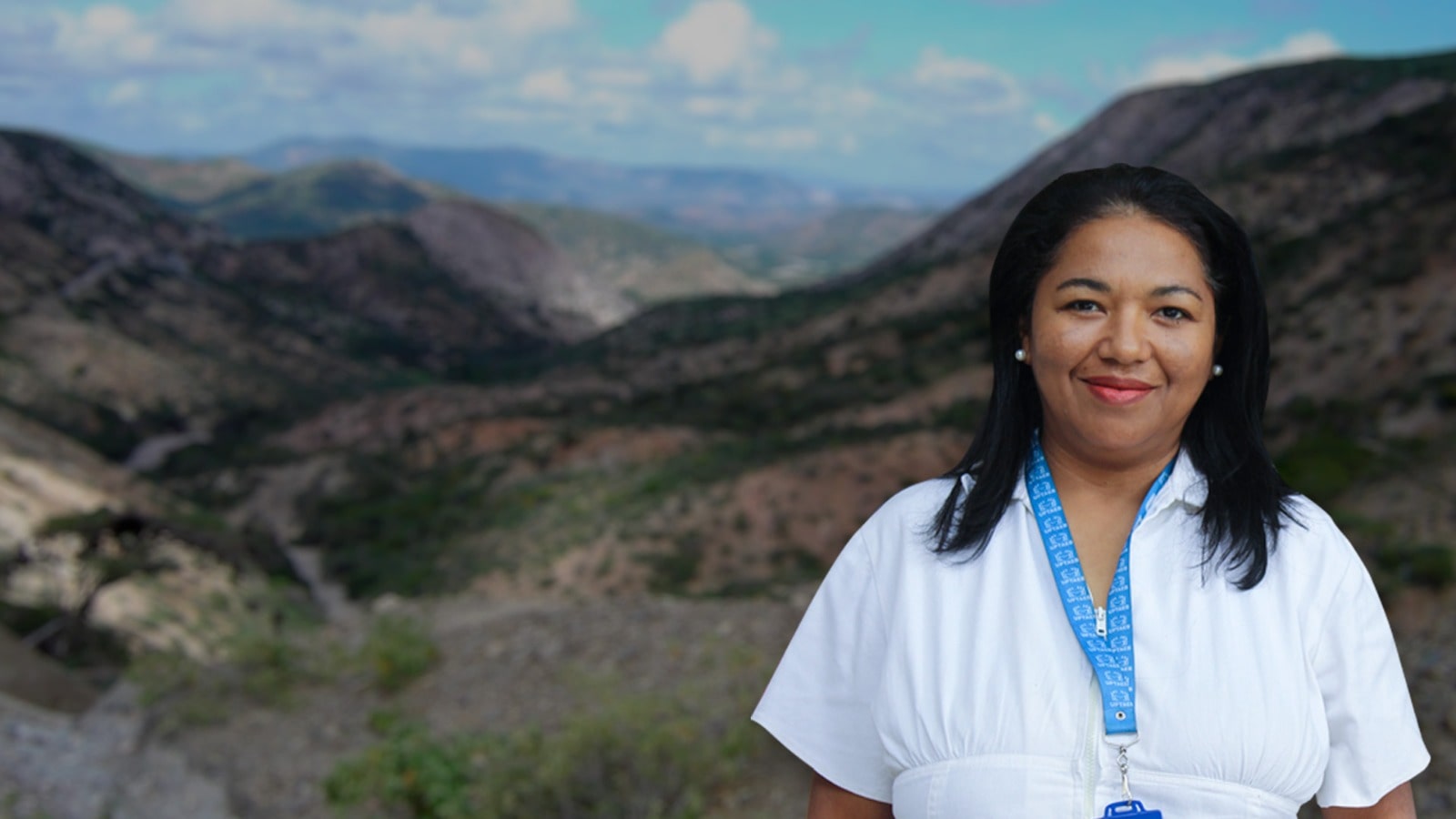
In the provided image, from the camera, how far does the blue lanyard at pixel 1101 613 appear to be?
4.62 feet

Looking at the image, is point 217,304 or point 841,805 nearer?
point 841,805

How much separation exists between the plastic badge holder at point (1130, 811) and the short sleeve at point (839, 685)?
1.05 feet

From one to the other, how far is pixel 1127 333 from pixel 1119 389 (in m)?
0.09

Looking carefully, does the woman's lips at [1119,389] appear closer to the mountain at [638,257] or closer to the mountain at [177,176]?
the mountain at [638,257]

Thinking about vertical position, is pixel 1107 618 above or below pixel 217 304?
above

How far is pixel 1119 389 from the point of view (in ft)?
5.11

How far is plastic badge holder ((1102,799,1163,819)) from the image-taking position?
4.49ft

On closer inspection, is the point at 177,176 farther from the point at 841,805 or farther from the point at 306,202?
the point at 841,805

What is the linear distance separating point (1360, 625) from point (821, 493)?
1646 centimetres

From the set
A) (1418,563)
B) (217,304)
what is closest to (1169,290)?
(1418,563)

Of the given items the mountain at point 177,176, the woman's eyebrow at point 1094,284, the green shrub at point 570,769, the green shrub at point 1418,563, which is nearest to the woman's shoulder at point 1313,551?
the woman's eyebrow at point 1094,284

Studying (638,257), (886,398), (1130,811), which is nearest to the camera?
(1130,811)

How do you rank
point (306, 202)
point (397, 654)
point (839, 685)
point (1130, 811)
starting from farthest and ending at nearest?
point (306, 202)
point (397, 654)
point (839, 685)
point (1130, 811)

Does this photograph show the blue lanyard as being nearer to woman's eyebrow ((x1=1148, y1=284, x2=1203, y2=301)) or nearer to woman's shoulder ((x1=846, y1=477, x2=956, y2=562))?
woman's shoulder ((x1=846, y1=477, x2=956, y2=562))
